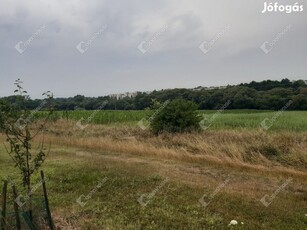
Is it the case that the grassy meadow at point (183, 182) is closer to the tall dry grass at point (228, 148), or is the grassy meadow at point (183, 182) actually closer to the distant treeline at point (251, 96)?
the tall dry grass at point (228, 148)

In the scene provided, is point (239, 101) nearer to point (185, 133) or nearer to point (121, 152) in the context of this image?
point (185, 133)

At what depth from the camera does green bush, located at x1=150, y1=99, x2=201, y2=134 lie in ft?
60.7

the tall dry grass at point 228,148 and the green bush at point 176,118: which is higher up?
the green bush at point 176,118

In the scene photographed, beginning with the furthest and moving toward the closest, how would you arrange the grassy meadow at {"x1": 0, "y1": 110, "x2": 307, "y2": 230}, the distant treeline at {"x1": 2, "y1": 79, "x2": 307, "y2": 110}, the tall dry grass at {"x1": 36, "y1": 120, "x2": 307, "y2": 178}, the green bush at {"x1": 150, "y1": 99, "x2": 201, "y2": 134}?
the distant treeline at {"x1": 2, "y1": 79, "x2": 307, "y2": 110}, the green bush at {"x1": 150, "y1": 99, "x2": 201, "y2": 134}, the tall dry grass at {"x1": 36, "y1": 120, "x2": 307, "y2": 178}, the grassy meadow at {"x1": 0, "y1": 110, "x2": 307, "y2": 230}

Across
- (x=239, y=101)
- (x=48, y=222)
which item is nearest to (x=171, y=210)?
(x=48, y=222)

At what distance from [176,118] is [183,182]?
907cm

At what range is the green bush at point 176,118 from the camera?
728 inches

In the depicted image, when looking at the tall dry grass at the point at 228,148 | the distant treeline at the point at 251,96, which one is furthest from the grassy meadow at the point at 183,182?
the distant treeline at the point at 251,96

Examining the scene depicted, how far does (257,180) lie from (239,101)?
33254 mm

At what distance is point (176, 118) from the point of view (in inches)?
733

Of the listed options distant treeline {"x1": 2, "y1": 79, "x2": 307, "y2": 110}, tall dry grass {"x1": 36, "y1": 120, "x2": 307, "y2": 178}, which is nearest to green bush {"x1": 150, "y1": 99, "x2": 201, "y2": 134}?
tall dry grass {"x1": 36, "y1": 120, "x2": 307, "y2": 178}

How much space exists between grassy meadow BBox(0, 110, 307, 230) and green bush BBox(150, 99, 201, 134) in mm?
1239

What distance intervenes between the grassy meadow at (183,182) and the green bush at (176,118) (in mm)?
1239

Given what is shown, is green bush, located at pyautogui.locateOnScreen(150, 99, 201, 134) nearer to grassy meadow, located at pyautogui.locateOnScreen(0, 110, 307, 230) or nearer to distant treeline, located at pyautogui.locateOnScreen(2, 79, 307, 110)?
grassy meadow, located at pyautogui.locateOnScreen(0, 110, 307, 230)
